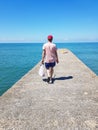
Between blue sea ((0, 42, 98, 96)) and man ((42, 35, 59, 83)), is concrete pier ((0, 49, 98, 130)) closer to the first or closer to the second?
man ((42, 35, 59, 83))

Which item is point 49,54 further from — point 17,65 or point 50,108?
point 17,65

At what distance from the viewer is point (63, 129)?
419 cm

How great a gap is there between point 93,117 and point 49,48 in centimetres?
429

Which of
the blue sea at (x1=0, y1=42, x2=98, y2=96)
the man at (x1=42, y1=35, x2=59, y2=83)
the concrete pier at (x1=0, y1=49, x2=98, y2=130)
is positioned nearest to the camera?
the concrete pier at (x1=0, y1=49, x2=98, y2=130)

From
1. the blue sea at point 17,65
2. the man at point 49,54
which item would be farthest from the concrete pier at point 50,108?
the blue sea at point 17,65

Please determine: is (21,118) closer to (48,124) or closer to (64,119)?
(48,124)

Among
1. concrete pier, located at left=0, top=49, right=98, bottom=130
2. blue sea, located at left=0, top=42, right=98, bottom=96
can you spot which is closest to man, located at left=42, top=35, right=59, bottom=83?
concrete pier, located at left=0, top=49, right=98, bottom=130

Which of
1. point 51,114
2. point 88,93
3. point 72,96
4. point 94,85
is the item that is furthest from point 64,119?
point 94,85

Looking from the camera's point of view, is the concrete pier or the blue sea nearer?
the concrete pier

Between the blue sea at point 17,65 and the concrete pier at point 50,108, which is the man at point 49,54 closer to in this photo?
the concrete pier at point 50,108

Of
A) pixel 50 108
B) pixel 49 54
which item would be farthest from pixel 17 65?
pixel 50 108

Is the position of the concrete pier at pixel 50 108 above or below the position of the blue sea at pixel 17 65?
above

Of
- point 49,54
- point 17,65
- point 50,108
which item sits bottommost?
point 17,65

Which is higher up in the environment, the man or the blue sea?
the man
